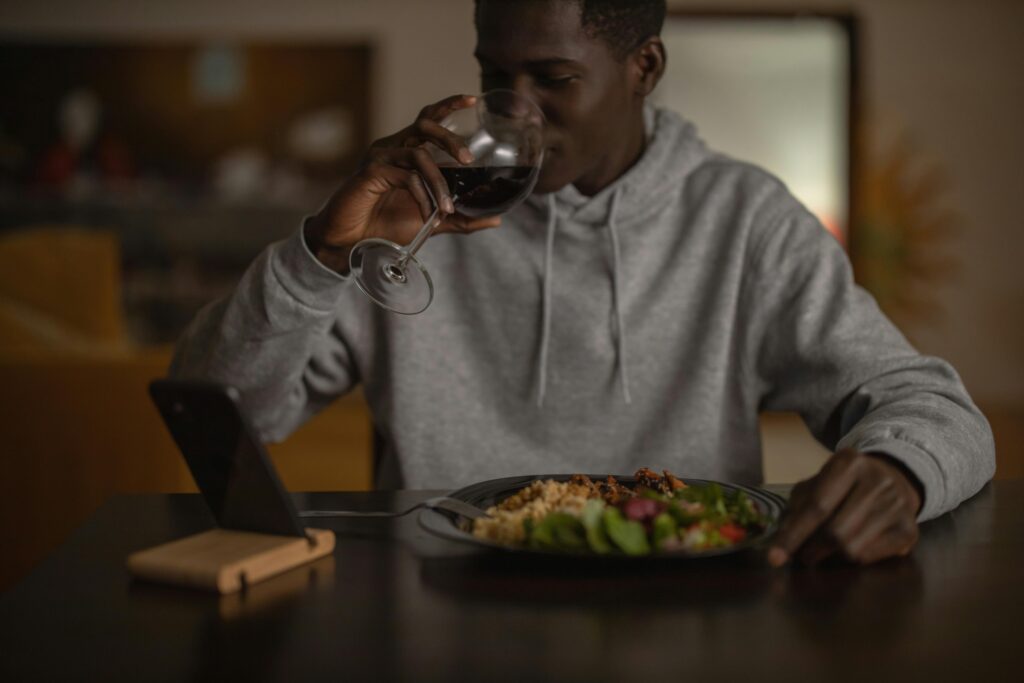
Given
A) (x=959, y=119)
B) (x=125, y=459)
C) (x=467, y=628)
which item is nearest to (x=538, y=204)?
(x=467, y=628)

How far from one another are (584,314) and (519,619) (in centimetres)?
86

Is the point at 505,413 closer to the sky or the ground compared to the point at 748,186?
closer to the ground

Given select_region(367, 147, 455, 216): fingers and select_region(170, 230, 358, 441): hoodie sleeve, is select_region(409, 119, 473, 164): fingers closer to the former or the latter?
select_region(367, 147, 455, 216): fingers

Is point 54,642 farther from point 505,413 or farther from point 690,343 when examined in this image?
point 690,343

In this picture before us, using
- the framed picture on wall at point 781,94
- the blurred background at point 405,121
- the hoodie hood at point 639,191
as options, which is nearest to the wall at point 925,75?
the blurred background at point 405,121

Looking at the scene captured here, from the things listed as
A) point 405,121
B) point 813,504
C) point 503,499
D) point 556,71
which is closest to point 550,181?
point 556,71

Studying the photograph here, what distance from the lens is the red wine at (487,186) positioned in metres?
1.15

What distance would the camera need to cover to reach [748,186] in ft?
5.16

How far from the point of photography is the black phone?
0.82m

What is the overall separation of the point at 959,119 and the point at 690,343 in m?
5.15

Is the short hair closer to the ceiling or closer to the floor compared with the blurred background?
closer to the ceiling

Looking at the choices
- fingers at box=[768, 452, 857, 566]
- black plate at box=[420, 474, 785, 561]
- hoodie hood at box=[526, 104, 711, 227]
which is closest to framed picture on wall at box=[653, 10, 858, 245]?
hoodie hood at box=[526, 104, 711, 227]

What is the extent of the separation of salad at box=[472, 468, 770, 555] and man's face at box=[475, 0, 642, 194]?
59cm

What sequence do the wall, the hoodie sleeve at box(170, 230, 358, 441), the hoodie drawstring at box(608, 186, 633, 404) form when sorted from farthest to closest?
the wall, the hoodie drawstring at box(608, 186, 633, 404), the hoodie sleeve at box(170, 230, 358, 441)
